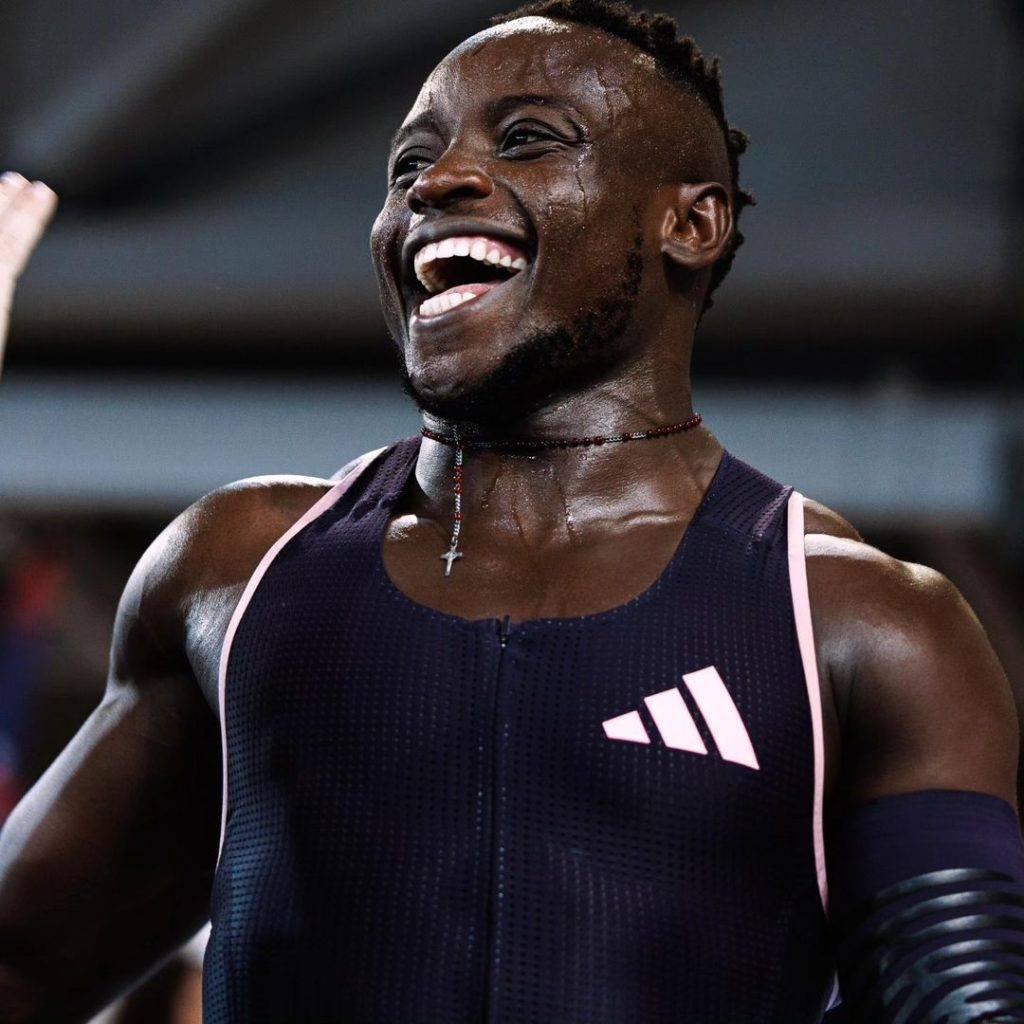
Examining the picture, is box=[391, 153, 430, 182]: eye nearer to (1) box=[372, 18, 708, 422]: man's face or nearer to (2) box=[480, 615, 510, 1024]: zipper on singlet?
(1) box=[372, 18, 708, 422]: man's face

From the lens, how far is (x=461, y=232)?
59.3 inches

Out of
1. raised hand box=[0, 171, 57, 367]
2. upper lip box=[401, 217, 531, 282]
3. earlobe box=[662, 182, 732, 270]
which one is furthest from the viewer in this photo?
earlobe box=[662, 182, 732, 270]

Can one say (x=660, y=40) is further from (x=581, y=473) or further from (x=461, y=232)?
(x=581, y=473)

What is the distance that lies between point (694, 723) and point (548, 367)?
0.34m

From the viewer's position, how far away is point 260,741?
1.45m

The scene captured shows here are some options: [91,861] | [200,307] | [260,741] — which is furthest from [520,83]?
[200,307]

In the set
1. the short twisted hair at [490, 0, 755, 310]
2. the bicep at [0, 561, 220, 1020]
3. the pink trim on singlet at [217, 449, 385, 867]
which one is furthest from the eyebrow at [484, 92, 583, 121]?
the bicep at [0, 561, 220, 1020]

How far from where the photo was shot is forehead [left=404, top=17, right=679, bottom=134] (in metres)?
1.56

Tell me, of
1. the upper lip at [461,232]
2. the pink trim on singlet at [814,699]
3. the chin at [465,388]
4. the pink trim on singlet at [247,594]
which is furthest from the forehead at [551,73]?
the pink trim on singlet at [814,699]

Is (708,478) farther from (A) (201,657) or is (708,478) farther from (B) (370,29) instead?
(B) (370,29)

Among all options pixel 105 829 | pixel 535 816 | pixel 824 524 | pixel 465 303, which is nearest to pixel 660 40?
pixel 465 303

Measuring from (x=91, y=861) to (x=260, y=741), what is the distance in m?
0.25

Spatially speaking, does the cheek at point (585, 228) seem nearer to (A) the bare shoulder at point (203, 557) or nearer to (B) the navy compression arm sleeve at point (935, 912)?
(A) the bare shoulder at point (203, 557)

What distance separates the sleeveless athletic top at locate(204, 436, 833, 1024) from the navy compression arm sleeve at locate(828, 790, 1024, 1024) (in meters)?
0.06
